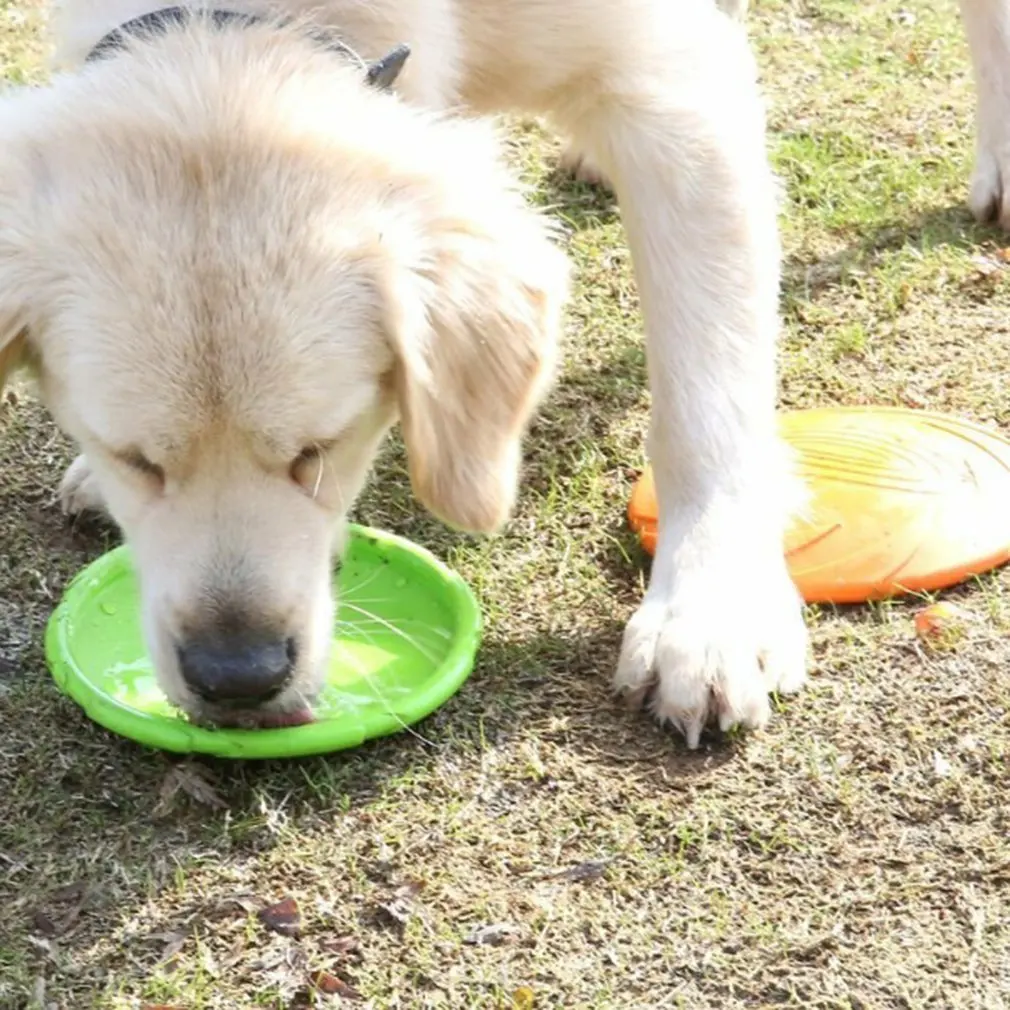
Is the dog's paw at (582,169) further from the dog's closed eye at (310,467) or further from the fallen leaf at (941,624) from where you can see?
the dog's closed eye at (310,467)

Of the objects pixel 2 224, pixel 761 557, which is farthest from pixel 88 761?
pixel 761 557

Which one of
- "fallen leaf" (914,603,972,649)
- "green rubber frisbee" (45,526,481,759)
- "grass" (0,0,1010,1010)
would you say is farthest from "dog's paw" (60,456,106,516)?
"fallen leaf" (914,603,972,649)

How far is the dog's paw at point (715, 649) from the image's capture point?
311cm

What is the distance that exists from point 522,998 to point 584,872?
303 millimetres

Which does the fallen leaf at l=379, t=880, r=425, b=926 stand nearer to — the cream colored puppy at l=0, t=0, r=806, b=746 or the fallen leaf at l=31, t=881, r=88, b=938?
the cream colored puppy at l=0, t=0, r=806, b=746

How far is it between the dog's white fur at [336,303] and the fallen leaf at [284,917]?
1.13 ft

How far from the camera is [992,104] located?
4.89 metres

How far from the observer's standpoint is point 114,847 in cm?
290

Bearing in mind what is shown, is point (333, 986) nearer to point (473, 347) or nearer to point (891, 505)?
point (473, 347)

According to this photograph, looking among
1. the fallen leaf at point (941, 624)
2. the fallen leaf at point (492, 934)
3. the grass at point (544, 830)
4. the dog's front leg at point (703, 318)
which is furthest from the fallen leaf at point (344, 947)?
the fallen leaf at point (941, 624)

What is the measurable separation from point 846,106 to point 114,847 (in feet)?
12.8

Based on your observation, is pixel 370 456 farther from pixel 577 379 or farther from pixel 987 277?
pixel 987 277

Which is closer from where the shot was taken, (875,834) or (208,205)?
(208,205)

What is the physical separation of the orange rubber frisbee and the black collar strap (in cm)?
116
